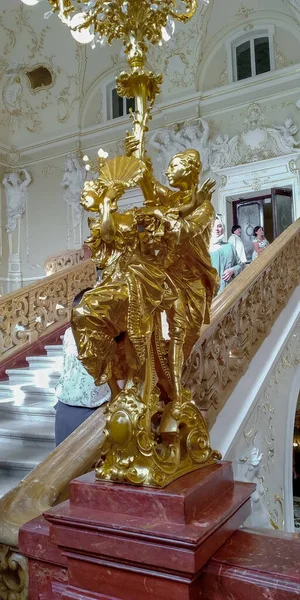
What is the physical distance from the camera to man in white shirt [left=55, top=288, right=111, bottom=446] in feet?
9.41

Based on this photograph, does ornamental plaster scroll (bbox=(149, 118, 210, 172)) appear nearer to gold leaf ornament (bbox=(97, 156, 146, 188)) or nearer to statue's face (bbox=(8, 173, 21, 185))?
statue's face (bbox=(8, 173, 21, 185))

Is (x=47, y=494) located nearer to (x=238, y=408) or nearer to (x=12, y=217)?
(x=238, y=408)

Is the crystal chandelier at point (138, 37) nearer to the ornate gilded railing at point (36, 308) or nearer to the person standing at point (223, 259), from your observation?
the person standing at point (223, 259)

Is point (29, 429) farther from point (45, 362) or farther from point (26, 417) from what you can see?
point (45, 362)

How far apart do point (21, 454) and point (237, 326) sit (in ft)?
5.86

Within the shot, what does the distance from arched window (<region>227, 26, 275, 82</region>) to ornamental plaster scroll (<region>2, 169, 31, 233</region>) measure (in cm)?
648

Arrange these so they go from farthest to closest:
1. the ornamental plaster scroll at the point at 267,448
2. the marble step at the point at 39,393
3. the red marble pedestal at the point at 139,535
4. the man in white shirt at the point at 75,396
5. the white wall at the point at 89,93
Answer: the white wall at the point at 89,93 → the marble step at the point at 39,393 → the ornamental plaster scroll at the point at 267,448 → the man in white shirt at the point at 75,396 → the red marble pedestal at the point at 139,535

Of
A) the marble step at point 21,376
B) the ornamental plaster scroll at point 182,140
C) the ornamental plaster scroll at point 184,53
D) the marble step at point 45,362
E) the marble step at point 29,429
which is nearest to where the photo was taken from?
the marble step at point 29,429

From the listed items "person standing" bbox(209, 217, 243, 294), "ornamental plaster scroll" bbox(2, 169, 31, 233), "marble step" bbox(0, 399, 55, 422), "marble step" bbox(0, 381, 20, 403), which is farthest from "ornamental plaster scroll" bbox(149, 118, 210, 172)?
"marble step" bbox(0, 399, 55, 422)

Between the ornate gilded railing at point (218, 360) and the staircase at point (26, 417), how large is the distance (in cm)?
128

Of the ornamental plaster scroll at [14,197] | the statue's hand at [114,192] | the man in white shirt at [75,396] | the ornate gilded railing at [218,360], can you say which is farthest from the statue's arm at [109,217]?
the ornamental plaster scroll at [14,197]

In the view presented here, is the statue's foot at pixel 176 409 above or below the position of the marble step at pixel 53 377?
above

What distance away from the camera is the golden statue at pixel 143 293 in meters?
1.32

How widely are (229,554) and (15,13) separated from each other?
49.3 ft
